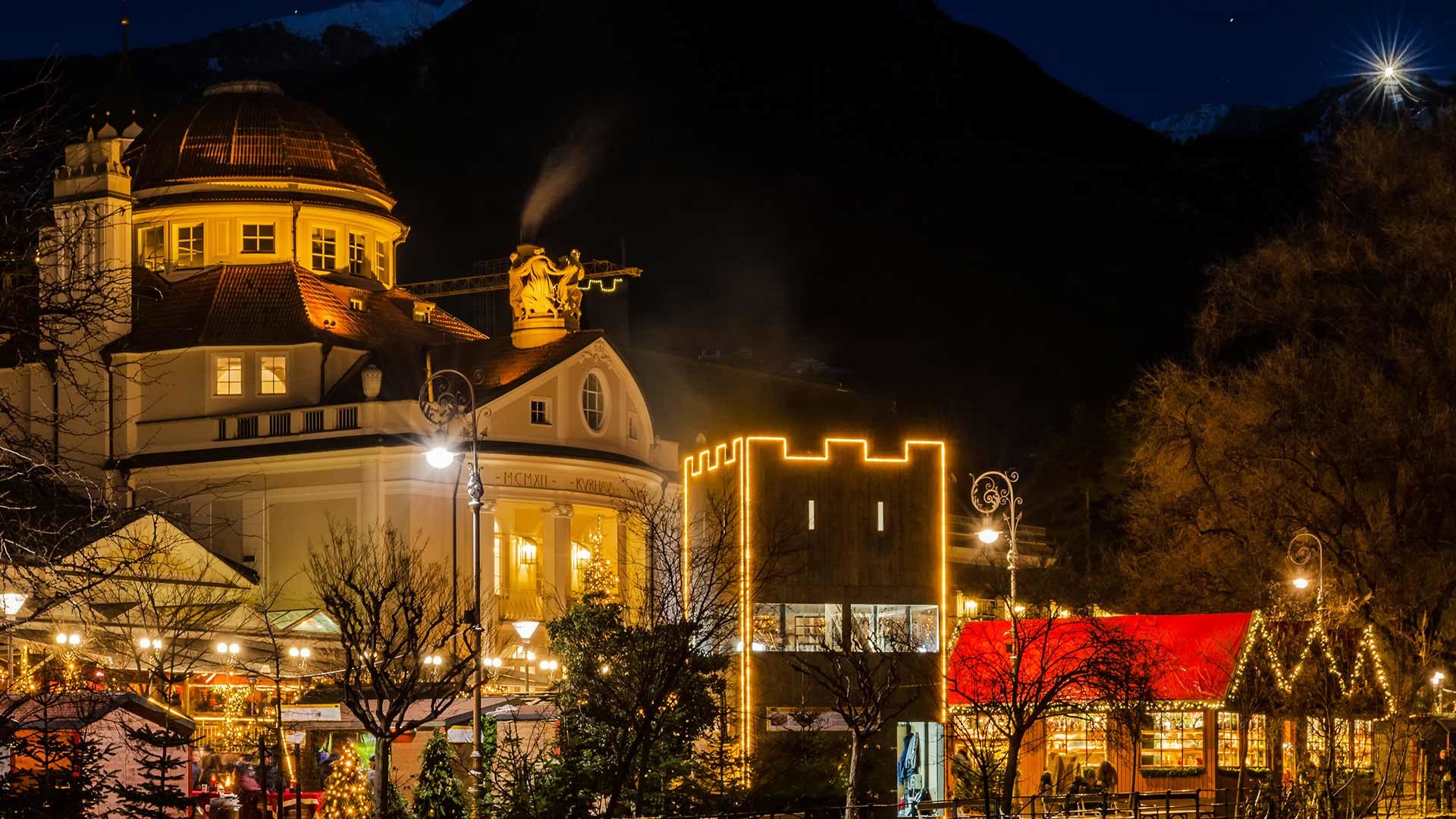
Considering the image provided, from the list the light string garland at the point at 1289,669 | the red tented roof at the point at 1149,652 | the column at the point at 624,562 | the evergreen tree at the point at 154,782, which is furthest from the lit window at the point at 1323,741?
the evergreen tree at the point at 154,782

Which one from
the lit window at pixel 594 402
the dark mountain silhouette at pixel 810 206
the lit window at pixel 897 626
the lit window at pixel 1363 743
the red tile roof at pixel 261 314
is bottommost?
the lit window at pixel 1363 743

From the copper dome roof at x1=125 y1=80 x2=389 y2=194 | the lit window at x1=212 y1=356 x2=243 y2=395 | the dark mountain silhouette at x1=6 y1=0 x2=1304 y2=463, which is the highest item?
the dark mountain silhouette at x1=6 y1=0 x2=1304 y2=463

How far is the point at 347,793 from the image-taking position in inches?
1361

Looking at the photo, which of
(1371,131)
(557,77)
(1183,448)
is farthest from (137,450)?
(557,77)

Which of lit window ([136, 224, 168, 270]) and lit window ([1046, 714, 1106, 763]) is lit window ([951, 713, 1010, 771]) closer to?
lit window ([1046, 714, 1106, 763])

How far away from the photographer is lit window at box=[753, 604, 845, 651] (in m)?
45.0

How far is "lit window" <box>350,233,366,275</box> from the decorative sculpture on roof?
25.8 feet

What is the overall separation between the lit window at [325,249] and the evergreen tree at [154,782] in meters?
58.4

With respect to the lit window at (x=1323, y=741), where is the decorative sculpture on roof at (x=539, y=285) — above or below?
above

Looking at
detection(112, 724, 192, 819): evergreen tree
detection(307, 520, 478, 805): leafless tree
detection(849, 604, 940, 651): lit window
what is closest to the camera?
detection(112, 724, 192, 819): evergreen tree

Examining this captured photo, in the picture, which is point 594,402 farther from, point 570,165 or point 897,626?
point 570,165

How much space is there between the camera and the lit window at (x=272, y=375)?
78.8m

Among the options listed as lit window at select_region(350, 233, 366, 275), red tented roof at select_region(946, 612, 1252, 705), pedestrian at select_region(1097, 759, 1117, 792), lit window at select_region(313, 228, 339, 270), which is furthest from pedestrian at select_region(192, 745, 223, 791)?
lit window at select_region(350, 233, 366, 275)

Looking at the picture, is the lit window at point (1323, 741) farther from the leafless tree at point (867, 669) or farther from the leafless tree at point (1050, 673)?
the leafless tree at point (867, 669)
